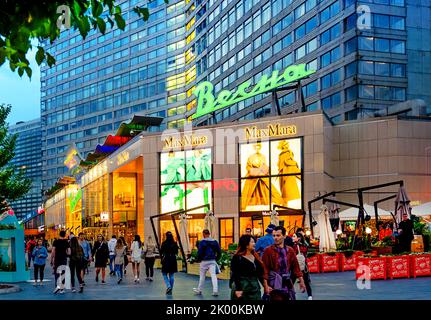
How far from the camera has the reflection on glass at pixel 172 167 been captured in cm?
5103

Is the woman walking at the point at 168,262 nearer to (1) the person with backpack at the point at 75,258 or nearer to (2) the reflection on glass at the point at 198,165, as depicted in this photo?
(1) the person with backpack at the point at 75,258

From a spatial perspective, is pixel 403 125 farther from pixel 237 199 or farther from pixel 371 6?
pixel 371 6

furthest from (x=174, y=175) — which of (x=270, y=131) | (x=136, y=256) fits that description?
(x=136, y=256)

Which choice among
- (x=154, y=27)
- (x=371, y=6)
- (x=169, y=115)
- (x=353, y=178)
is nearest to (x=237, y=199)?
(x=353, y=178)

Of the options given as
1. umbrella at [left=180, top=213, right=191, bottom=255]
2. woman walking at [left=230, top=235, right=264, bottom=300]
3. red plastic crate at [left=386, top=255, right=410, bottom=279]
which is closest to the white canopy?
umbrella at [left=180, top=213, right=191, bottom=255]

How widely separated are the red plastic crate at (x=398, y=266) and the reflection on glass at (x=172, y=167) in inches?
1160

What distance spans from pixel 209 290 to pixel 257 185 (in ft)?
91.5

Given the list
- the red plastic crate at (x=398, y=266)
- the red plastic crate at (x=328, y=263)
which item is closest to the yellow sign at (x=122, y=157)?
the red plastic crate at (x=328, y=263)

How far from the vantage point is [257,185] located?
47.8 metres

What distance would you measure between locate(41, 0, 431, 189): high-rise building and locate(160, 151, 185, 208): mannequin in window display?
8418 millimetres

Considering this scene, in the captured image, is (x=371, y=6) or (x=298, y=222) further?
(x=371, y=6)

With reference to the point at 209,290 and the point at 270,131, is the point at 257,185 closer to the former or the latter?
the point at 270,131

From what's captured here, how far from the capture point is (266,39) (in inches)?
2945
